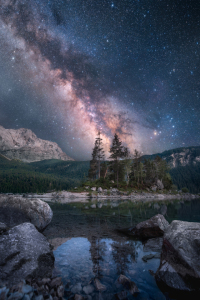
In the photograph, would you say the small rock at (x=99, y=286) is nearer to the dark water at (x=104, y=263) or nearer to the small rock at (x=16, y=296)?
the dark water at (x=104, y=263)

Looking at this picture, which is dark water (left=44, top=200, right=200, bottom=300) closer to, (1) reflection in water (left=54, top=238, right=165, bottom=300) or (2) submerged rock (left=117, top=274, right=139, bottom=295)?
(1) reflection in water (left=54, top=238, right=165, bottom=300)

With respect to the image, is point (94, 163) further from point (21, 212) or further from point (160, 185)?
point (21, 212)

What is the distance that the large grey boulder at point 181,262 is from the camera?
4027mm

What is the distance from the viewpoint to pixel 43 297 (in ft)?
10.1

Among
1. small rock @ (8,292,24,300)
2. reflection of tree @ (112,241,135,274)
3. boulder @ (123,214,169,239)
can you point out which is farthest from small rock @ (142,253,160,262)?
small rock @ (8,292,24,300)

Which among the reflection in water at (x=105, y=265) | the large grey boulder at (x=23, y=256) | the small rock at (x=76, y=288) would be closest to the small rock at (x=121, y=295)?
the reflection in water at (x=105, y=265)

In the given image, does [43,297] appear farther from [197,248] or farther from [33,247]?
[197,248]

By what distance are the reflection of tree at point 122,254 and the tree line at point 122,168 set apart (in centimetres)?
4942

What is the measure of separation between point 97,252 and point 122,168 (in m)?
59.5

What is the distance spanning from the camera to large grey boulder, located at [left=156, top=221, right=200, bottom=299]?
4027 mm

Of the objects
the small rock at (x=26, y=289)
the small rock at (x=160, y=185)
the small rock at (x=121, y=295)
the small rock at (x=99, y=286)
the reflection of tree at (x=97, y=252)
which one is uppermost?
the small rock at (x=26, y=289)

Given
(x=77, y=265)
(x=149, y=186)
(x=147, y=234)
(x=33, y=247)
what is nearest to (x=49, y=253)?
(x=33, y=247)

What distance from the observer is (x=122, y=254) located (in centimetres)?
633

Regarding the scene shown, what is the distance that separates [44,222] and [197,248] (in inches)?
362
